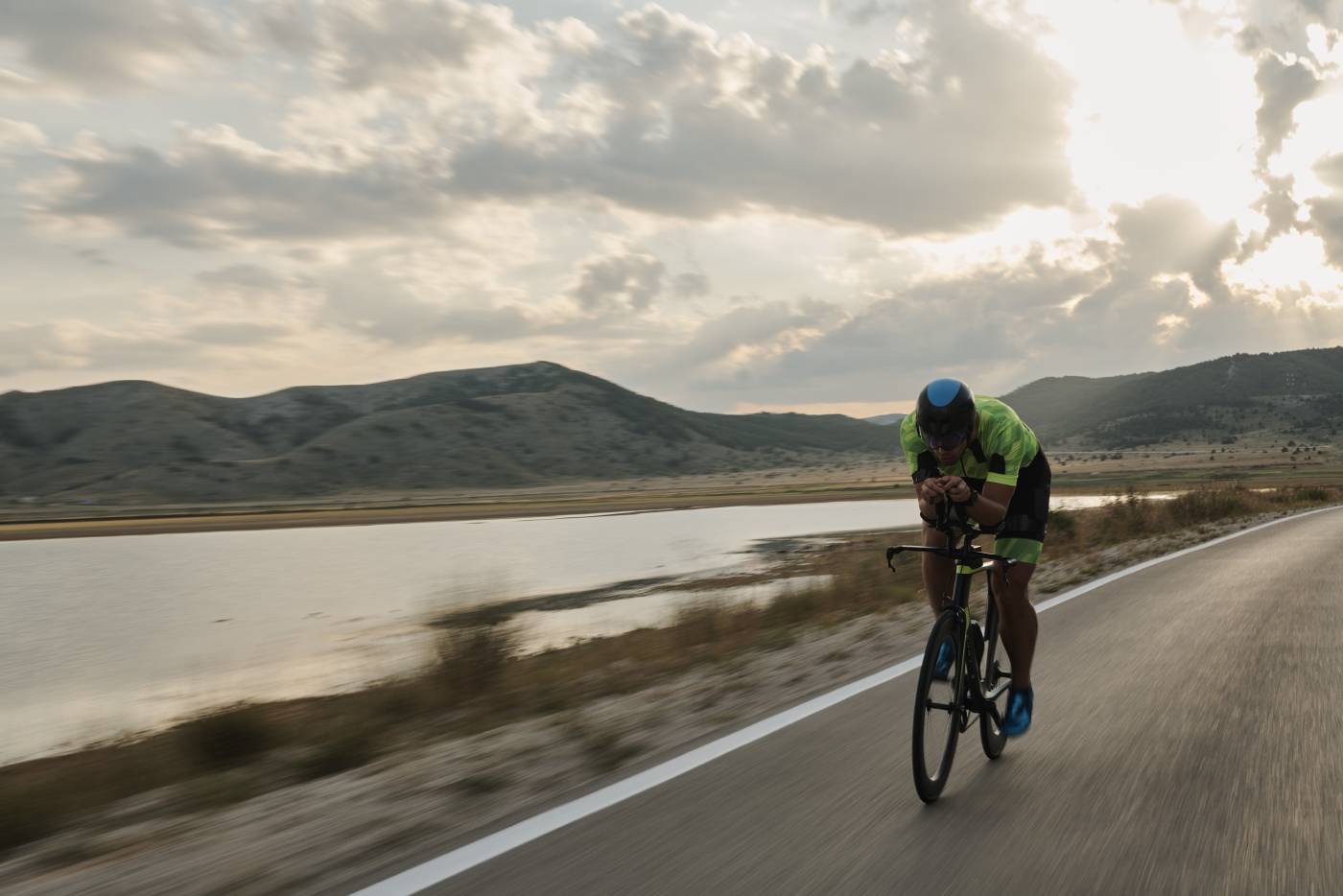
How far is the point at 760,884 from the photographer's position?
3.70 metres

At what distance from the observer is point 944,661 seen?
4.68 meters

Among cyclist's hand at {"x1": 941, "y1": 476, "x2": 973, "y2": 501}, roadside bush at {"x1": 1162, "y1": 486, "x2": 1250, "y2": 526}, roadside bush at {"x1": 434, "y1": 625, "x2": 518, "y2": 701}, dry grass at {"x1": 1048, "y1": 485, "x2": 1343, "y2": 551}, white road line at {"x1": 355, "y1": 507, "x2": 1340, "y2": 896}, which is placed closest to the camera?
white road line at {"x1": 355, "y1": 507, "x2": 1340, "y2": 896}

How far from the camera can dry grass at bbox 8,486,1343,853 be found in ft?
20.2

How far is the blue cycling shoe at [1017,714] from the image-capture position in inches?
208

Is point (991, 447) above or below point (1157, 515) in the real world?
above

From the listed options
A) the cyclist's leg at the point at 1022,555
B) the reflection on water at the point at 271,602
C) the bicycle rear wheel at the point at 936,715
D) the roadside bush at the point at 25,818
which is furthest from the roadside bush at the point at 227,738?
the cyclist's leg at the point at 1022,555

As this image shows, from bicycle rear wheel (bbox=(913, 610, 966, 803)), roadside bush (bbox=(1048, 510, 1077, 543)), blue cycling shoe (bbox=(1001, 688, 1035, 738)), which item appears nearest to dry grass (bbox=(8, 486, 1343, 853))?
bicycle rear wheel (bbox=(913, 610, 966, 803))

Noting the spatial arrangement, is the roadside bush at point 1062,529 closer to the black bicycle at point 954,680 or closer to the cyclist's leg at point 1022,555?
the cyclist's leg at point 1022,555

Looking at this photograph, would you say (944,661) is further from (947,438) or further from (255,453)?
→ (255,453)

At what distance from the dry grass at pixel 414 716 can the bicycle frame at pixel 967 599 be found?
1948 millimetres

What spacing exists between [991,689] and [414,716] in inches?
204

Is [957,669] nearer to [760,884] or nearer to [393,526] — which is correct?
[760,884]

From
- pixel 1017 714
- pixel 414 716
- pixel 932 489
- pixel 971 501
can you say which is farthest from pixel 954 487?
pixel 414 716

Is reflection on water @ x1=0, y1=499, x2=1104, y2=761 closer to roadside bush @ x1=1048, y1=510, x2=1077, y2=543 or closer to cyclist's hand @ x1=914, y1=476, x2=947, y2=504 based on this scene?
cyclist's hand @ x1=914, y1=476, x2=947, y2=504
